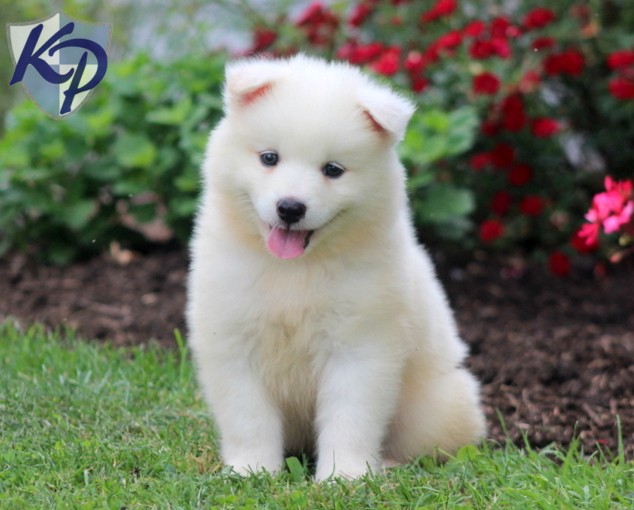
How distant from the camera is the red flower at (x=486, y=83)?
20.5ft

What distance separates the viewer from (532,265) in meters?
6.97

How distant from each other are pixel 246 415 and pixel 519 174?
3663 millimetres

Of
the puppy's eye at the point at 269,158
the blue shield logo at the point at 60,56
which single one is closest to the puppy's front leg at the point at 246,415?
the puppy's eye at the point at 269,158

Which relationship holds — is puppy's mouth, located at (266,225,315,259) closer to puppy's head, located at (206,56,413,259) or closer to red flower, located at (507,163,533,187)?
puppy's head, located at (206,56,413,259)

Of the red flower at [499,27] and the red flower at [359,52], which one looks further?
the red flower at [359,52]

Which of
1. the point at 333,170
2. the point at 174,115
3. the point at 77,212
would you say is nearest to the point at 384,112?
the point at 333,170

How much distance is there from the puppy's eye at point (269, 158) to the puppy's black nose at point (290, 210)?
17 centimetres

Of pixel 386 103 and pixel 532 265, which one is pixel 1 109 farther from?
pixel 386 103

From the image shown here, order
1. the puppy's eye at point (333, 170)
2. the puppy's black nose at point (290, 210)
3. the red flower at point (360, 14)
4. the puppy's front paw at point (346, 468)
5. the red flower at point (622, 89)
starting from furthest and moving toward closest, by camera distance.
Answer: the red flower at point (360, 14) < the red flower at point (622, 89) < the puppy's front paw at point (346, 468) < the puppy's eye at point (333, 170) < the puppy's black nose at point (290, 210)

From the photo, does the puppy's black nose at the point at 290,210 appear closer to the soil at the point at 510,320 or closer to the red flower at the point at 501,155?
the soil at the point at 510,320

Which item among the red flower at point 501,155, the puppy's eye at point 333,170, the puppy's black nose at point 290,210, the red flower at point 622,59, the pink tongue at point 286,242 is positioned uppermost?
the red flower at point 622,59

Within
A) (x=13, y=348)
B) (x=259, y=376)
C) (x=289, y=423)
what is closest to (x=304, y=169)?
(x=259, y=376)

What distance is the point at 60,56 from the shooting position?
14.0ft

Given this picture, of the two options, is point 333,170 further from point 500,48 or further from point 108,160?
point 108,160
